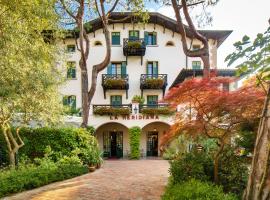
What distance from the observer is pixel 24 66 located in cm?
1006

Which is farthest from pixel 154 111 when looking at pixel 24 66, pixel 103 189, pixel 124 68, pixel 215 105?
pixel 215 105

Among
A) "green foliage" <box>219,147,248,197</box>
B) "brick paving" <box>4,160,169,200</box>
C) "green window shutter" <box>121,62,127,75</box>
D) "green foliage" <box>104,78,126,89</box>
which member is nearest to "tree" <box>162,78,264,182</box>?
"green foliage" <box>219,147,248,197</box>

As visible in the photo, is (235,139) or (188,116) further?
(235,139)

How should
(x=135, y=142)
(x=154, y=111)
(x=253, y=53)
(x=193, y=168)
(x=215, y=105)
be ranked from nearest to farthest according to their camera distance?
(x=253, y=53) → (x=215, y=105) → (x=193, y=168) → (x=135, y=142) → (x=154, y=111)

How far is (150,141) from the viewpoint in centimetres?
2533

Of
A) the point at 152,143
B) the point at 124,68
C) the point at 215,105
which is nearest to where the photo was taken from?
the point at 215,105

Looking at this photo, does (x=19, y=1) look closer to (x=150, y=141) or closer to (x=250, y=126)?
(x=250, y=126)

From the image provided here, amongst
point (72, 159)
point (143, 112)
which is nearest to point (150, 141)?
point (143, 112)

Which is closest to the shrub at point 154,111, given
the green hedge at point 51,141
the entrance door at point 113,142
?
the entrance door at point 113,142

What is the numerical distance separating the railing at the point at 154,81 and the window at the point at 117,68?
176 centimetres

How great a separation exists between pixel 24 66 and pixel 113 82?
1486cm

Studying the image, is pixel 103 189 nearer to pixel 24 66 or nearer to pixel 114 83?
pixel 24 66

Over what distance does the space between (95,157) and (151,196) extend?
687 centimetres

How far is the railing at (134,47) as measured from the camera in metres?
24.9
